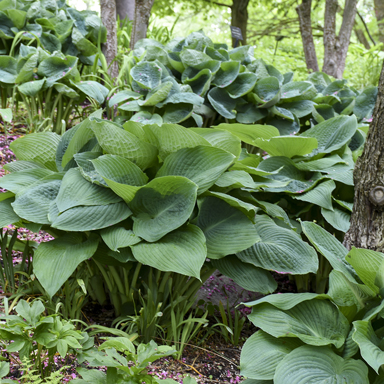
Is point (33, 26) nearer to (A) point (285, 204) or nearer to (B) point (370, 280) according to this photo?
(A) point (285, 204)

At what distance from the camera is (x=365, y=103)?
3955 millimetres

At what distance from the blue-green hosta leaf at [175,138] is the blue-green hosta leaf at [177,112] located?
154 cm

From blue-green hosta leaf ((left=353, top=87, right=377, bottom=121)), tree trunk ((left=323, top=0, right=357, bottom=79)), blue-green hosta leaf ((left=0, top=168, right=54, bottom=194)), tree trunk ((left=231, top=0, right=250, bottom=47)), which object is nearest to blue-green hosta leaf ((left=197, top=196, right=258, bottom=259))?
blue-green hosta leaf ((left=0, top=168, right=54, bottom=194))

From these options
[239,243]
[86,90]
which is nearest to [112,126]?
[239,243]

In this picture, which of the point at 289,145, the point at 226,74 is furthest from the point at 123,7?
the point at 289,145

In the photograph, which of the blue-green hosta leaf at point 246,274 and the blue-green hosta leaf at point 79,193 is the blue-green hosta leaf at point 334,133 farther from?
the blue-green hosta leaf at point 79,193

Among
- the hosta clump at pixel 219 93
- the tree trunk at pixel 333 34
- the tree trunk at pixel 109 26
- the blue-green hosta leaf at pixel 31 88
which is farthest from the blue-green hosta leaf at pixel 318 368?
the tree trunk at pixel 333 34

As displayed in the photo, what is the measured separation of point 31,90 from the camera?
10.7 feet

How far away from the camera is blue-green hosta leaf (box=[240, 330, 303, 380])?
127cm

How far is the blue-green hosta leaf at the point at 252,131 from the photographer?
8.76 ft

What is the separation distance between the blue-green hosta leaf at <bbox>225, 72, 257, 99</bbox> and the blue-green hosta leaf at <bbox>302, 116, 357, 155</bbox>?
0.99 m

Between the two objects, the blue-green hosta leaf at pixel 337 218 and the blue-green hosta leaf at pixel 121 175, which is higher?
the blue-green hosta leaf at pixel 121 175

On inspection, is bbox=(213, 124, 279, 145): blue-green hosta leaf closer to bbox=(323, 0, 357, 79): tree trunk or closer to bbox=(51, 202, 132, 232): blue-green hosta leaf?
bbox=(51, 202, 132, 232): blue-green hosta leaf

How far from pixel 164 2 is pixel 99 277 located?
8.35 meters
